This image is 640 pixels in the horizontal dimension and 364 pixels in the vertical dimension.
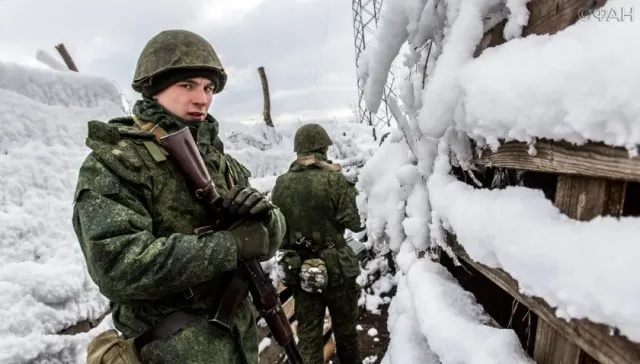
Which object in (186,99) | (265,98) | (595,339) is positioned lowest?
(595,339)

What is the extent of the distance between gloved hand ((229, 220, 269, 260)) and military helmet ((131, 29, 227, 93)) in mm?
875

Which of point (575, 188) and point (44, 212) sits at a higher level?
point (575, 188)

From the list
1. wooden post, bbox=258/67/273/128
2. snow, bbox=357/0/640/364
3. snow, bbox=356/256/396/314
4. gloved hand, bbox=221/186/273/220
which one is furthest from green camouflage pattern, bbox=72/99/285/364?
wooden post, bbox=258/67/273/128

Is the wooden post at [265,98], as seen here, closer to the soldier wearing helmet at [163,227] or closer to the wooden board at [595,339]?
the soldier wearing helmet at [163,227]

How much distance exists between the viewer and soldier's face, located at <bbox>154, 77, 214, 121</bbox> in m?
2.12

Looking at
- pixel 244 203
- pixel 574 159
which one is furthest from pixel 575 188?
pixel 244 203

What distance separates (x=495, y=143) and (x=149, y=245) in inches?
56.2

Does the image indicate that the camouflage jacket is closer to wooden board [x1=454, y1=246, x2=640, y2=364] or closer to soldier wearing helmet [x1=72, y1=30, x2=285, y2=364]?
soldier wearing helmet [x1=72, y1=30, x2=285, y2=364]

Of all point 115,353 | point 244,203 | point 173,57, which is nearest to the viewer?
point 115,353

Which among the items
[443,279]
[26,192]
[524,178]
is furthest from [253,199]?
[26,192]

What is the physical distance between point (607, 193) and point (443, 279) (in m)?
1.00

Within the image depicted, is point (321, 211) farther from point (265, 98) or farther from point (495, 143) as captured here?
point (265, 98)

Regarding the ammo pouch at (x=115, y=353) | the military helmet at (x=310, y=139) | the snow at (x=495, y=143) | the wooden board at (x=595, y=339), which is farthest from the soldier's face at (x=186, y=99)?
the military helmet at (x=310, y=139)

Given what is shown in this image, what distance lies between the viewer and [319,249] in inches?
164
